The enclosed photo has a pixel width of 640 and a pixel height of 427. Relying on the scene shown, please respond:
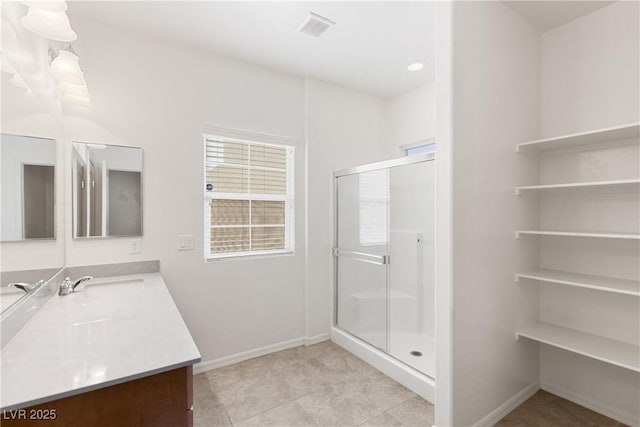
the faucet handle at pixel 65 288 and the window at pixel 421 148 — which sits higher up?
the window at pixel 421 148

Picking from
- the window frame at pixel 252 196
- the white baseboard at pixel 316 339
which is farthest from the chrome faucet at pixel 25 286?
the white baseboard at pixel 316 339

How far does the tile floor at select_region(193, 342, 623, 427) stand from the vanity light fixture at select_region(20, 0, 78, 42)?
7.27 ft

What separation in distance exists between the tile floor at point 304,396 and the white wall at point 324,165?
56 cm

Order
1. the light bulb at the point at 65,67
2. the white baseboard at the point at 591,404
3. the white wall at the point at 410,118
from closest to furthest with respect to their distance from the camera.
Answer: the light bulb at the point at 65,67 < the white baseboard at the point at 591,404 < the white wall at the point at 410,118

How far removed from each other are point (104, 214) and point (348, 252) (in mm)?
2097

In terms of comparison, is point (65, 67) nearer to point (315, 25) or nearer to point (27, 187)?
point (27, 187)

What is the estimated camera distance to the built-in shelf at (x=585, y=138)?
1.69 metres

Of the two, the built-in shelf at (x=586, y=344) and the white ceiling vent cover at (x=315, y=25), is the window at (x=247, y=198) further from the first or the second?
the built-in shelf at (x=586, y=344)

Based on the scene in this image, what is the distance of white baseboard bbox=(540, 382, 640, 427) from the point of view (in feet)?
6.22

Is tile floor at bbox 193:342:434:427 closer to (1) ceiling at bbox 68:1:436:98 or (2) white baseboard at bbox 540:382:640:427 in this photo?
(2) white baseboard at bbox 540:382:640:427

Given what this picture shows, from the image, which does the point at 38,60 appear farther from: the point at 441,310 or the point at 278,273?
the point at 441,310

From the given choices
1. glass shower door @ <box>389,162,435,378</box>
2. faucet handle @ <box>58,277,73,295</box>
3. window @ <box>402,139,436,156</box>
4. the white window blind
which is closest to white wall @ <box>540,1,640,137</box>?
glass shower door @ <box>389,162,435,378</box>

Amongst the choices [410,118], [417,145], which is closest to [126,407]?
[417,145]

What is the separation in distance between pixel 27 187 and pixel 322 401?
2156mm
